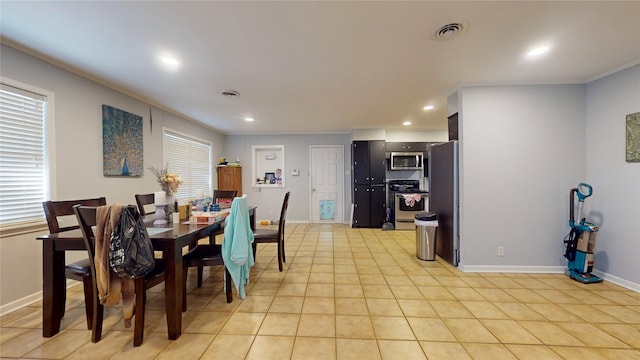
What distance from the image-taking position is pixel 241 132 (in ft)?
19.8

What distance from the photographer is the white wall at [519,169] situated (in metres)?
2.90

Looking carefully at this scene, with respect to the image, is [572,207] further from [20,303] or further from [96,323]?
[20,303]

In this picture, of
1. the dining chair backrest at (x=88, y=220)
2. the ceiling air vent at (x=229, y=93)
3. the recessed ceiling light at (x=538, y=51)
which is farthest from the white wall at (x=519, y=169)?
the dining chair backrest at (x=88, y=220)

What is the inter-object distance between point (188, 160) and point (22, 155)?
2.59 metres

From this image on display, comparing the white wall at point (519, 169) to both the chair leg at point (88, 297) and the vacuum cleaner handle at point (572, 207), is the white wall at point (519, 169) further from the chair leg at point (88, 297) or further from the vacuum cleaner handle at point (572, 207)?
the chair leg at point (88, 297)

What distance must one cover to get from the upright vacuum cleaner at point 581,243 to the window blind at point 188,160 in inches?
197

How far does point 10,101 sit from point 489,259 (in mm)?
5223

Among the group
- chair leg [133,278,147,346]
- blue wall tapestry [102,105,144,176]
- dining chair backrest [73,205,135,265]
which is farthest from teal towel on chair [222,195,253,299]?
blue wall tapestry [102,105,144,176]

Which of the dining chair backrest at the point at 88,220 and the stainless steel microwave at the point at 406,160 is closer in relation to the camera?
the dining chair backrest at the point at 88,220

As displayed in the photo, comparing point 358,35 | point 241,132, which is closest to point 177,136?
point 241,132

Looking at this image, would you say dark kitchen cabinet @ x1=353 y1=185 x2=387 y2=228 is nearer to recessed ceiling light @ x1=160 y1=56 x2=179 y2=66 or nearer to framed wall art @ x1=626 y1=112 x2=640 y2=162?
framed wall art @ x1=626 y1=112 x2=640 y2=162

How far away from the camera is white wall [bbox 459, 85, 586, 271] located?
2900 mm

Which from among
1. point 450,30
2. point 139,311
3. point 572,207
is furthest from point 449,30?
point 139,311

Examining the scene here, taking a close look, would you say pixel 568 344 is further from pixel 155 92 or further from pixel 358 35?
pixel 155 92
